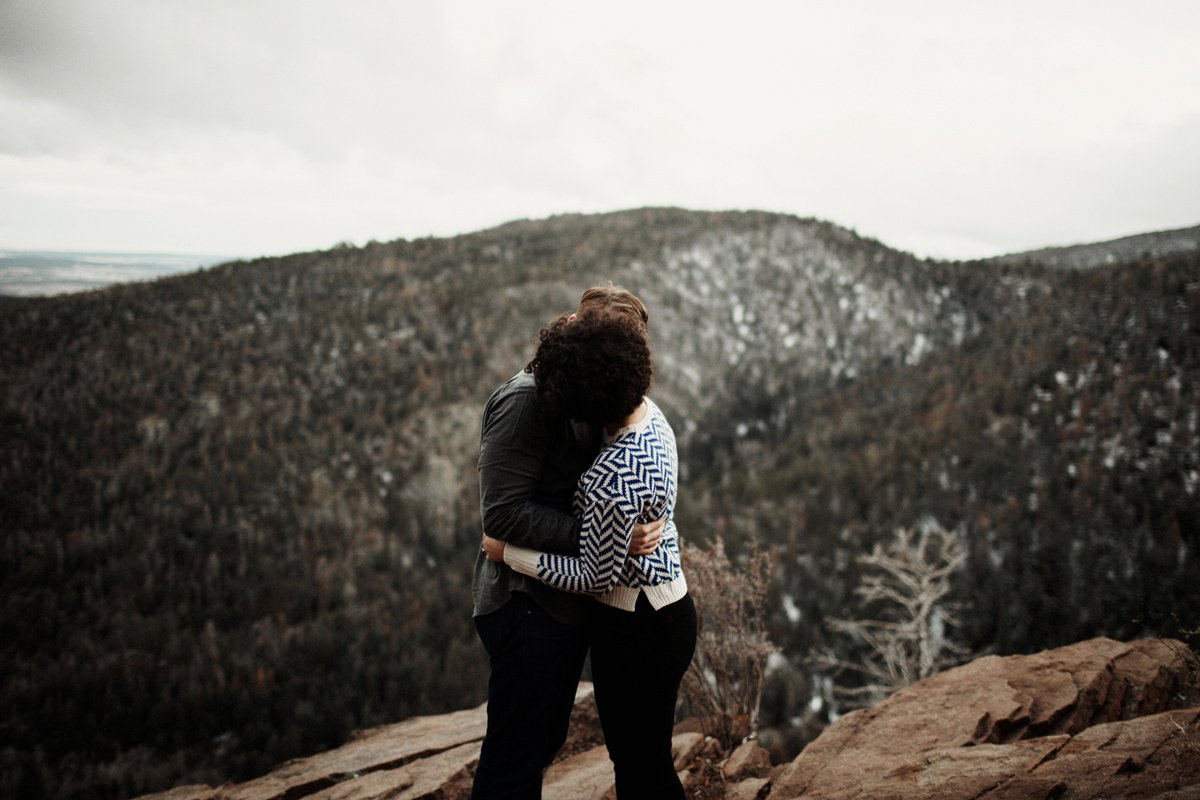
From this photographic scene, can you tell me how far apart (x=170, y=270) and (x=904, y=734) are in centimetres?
1605

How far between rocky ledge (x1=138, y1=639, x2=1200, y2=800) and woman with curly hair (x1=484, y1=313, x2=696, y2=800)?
122 centimetres

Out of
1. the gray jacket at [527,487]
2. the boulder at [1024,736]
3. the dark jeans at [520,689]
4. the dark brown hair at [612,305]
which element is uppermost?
the dark brown hair at [612,305]

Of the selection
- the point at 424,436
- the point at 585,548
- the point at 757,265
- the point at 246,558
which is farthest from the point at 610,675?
the point at 757,265

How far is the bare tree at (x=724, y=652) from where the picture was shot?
11.5 feet

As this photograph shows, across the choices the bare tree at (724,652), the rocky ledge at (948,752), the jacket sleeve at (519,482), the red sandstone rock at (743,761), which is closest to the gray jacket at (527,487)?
the jacket sleeve at (519,482)

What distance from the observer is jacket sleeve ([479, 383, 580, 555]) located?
162 centimetres

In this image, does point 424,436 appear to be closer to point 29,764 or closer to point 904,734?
point 29,764

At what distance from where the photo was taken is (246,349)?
13.4 metres

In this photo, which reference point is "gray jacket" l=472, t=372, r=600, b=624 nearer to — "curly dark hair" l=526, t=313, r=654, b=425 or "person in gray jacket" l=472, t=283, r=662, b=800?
"person in gray jacket" l=472, t=283, r=662, b=800

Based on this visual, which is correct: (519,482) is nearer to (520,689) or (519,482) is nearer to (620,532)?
(620,532)


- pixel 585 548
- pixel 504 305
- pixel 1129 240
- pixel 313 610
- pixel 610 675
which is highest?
pixel 1129 240

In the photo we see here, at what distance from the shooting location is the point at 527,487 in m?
1.67

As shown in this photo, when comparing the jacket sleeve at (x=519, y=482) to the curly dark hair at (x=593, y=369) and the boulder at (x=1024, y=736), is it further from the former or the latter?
the boulder at (x=1024, y=736)

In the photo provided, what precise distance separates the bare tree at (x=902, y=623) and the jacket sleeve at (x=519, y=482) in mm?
5044
